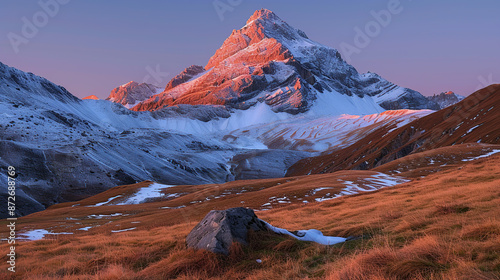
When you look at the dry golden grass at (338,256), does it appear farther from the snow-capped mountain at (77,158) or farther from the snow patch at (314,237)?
the snow-capped mountain at (77,158)

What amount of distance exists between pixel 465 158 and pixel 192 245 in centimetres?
5911

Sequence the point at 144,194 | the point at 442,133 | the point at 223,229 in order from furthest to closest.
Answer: the point at 442,133 → the point at 144,194 → the point at 223,229

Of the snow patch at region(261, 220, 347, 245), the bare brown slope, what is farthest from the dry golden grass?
the bare brown slope

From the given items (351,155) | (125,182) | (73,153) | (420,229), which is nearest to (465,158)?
(420,229)

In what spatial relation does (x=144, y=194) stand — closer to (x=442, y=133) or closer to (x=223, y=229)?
(x=223, y=229)

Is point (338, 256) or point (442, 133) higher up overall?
point (338, 256)

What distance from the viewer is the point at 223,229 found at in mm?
11109

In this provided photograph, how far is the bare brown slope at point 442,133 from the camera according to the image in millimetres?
80938

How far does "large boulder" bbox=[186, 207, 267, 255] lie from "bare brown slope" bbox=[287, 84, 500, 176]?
75348mm

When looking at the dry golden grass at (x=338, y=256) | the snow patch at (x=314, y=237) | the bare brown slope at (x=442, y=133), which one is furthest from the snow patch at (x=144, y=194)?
the bare brown slope at (x=442, y=133)

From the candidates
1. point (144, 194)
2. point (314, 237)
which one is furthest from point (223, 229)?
point (144, 194)

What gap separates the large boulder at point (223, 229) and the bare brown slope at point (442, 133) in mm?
75348

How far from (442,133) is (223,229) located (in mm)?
103809

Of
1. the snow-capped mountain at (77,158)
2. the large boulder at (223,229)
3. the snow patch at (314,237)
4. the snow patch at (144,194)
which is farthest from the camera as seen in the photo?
the snow-capped mountain at (77,158)
